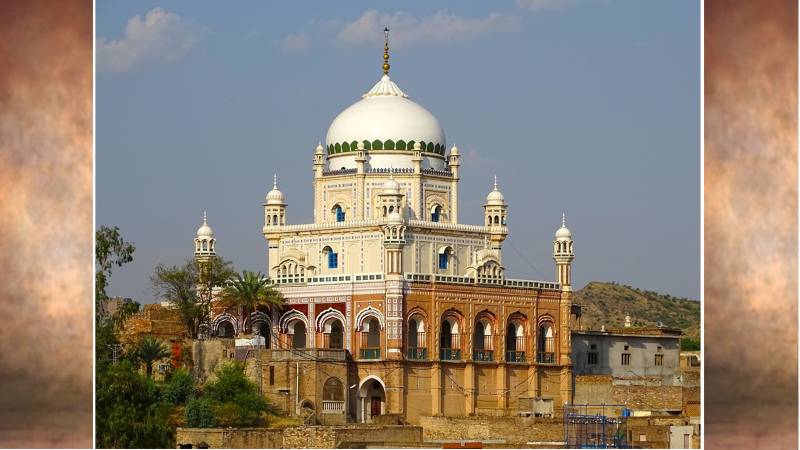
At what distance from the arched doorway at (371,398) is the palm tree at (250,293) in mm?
2847

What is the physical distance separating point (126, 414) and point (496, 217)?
689 inches

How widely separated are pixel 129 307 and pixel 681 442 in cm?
1160

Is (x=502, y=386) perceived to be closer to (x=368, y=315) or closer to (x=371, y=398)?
(x=371, y=398)

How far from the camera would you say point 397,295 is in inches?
1781

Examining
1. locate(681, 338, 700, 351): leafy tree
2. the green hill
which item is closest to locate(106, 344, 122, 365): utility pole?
locate(681, 338, 700, 351): leafy tree

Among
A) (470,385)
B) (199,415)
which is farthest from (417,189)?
(199,415)

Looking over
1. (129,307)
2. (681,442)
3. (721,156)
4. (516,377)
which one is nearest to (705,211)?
(721,156)

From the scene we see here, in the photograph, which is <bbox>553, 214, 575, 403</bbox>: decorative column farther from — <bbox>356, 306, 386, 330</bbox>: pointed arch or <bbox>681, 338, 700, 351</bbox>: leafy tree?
<bbox>681, 338, 700, 351</bbox>: leafy tree

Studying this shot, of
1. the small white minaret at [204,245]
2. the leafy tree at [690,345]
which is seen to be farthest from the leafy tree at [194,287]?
the leafy tree at [690,345]

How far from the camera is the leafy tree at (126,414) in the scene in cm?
3275

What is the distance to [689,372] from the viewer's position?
4956 cm

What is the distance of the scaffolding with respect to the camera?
127 feet

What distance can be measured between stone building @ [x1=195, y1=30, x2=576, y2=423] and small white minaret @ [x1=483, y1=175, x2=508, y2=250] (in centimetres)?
4

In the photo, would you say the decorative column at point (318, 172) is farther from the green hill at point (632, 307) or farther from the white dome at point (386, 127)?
the green hill at point (632, 307)
